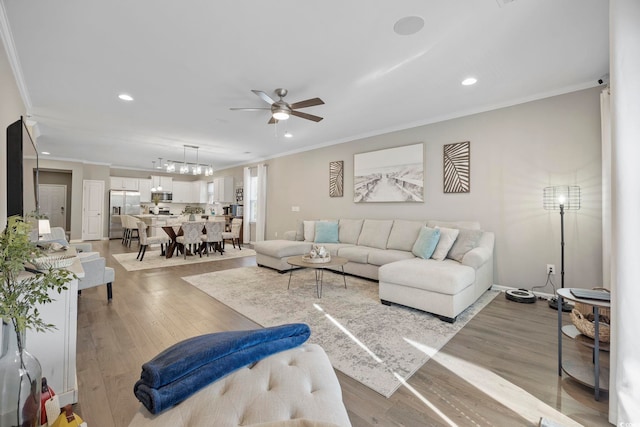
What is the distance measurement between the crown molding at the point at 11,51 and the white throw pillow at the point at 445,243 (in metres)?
4.71

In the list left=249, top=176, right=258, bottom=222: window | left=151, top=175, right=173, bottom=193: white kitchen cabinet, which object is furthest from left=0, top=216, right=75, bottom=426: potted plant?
left=151, top=175, right=173, bottom=193: white kitchen cabinet

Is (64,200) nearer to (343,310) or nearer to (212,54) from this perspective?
(212,54)

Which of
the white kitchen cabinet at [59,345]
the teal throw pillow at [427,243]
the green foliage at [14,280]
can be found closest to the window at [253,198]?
the teal throw pillow at [427,243]

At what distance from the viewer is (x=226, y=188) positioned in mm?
9273

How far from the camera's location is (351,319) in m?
2.82

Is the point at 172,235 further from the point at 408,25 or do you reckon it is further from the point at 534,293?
the point at 534,293

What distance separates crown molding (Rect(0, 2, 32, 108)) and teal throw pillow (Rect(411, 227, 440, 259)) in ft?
15.0

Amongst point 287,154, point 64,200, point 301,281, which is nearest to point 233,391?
point 301,281

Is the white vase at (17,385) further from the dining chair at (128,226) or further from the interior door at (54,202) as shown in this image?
the interior door at (54,202)

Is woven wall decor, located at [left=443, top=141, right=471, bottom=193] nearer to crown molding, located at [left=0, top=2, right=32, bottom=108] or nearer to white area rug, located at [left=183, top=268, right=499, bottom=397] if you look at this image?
white area rug, located at [left=183, top=268, right=499, bottom=397]

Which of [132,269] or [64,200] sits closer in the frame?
[132,269]

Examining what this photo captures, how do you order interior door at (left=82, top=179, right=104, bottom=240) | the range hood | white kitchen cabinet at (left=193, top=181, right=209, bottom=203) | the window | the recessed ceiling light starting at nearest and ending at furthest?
the recessed ceiling light, the window, interior door at (left=82, top=179, right=104, bottom=240), the range hood, white kitchen cabinet at (left=193, top=181, right=209, bottom=203)

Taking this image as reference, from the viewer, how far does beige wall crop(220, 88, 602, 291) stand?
3236 millimetres

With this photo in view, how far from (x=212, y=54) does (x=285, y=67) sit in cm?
72
